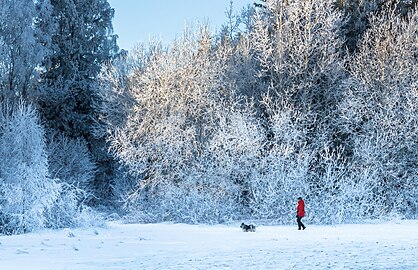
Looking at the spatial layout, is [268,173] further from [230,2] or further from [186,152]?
[230,2]

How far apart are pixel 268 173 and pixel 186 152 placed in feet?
15.2

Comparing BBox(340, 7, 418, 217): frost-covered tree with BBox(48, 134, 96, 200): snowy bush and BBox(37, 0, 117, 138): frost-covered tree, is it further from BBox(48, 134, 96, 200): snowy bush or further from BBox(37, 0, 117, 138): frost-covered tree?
BBox(37, 0, 117, 138): frost-covered tree

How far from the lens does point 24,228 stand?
18453 mm

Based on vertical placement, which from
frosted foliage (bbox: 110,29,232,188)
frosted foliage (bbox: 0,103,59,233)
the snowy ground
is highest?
frosted foliage (bbox: 110,29,232,188)

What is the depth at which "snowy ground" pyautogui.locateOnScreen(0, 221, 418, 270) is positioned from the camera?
1155cm

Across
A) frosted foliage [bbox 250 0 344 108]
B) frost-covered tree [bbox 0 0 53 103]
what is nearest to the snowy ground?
frosted foliage [bbox 250 0 344 108]

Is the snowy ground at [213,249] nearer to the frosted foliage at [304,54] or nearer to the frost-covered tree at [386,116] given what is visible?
the frost-covered tree at [386,116]

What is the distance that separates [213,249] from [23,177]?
9.54 metres

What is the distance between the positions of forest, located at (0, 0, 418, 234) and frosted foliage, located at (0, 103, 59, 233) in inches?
3.8

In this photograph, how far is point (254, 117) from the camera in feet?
86.1

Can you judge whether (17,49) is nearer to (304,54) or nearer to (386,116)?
(304,54)

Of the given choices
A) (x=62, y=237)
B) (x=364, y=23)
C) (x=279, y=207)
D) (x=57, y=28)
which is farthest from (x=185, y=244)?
(x=57, y=28)

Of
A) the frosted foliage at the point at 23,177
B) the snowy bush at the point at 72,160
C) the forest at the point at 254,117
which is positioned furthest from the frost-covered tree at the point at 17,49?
the frosted foliage at the point at 23,177

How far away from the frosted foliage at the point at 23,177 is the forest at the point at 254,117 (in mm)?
96
